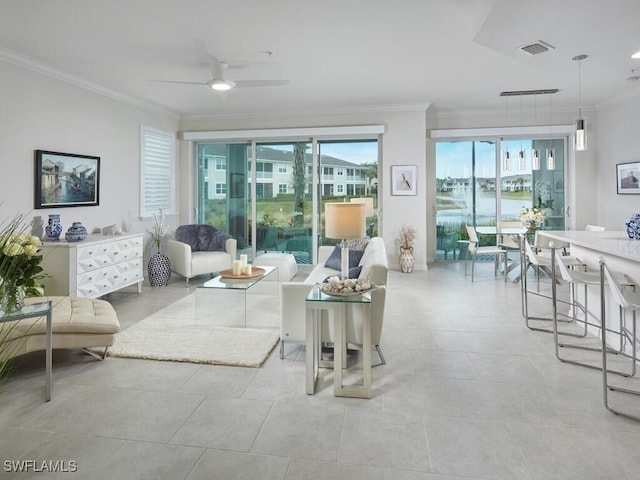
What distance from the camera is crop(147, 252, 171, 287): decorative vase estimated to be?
5.90 metres

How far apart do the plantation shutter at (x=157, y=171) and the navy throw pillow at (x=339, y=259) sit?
339cm

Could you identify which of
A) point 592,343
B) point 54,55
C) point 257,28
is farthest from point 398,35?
point 54,55

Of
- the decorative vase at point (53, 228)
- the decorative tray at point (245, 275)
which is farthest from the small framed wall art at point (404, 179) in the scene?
the decorative vase at point (53, 228)

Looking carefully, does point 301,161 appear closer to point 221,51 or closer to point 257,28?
point 221,51

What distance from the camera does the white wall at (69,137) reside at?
169 inches

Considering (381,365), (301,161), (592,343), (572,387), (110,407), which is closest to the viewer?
(110,407)

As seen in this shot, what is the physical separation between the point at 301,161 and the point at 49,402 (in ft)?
18.5

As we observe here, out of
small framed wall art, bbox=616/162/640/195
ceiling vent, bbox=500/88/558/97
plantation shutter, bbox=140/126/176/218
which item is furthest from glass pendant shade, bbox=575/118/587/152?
plantation shutter, bbox=140/126/176/218

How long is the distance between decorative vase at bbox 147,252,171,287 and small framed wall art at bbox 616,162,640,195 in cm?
701

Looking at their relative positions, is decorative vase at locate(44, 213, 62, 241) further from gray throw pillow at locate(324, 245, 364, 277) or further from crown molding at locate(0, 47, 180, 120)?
gray throw pillow at locate(324, 245, 364, 277)

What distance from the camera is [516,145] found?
293 inches

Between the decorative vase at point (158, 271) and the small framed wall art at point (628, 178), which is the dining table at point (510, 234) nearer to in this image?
the small framed wall art at point (628, 178)

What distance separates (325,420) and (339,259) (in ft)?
8.81

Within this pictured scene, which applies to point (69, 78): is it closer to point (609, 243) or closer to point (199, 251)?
point (199, 251)
